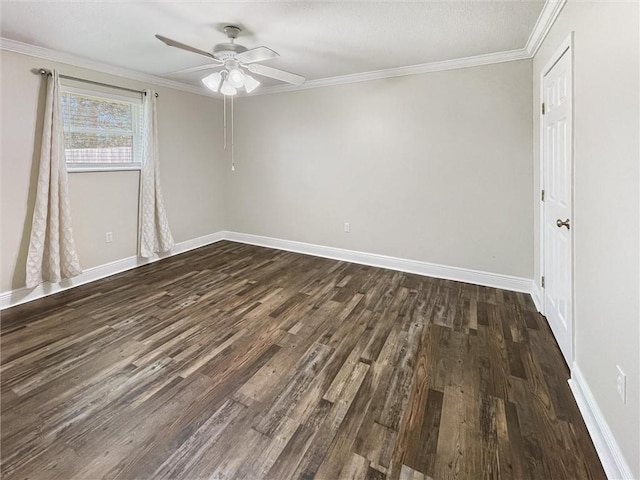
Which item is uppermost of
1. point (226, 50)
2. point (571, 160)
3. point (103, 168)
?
point (226, 50)

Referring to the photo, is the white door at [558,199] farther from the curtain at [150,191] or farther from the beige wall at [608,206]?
the curtain at [150,191]

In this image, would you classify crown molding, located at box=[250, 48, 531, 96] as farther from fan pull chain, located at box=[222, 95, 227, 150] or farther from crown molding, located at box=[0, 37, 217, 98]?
crown molding, located at box=[0, 37, 217, 98]

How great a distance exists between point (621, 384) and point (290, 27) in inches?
122

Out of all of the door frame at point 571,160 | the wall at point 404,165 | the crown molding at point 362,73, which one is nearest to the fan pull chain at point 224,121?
the wall at point 404,165

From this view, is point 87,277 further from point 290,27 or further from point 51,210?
point 290,27

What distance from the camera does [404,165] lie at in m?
4.09

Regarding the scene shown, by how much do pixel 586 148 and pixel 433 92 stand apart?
7.50 ft

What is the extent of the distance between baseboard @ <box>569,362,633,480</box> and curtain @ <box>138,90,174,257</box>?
4536 mm

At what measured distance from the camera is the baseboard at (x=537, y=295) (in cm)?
310

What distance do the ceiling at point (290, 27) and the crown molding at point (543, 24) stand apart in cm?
4

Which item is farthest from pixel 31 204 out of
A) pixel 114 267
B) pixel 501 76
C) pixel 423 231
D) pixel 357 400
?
pixel 501 76

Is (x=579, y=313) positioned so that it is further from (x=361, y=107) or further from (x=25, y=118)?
(x=25, y=118)

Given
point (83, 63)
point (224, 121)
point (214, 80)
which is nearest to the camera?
point (214, 80)

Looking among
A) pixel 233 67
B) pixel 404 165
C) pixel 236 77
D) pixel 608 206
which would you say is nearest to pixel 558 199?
pixel 608 206
